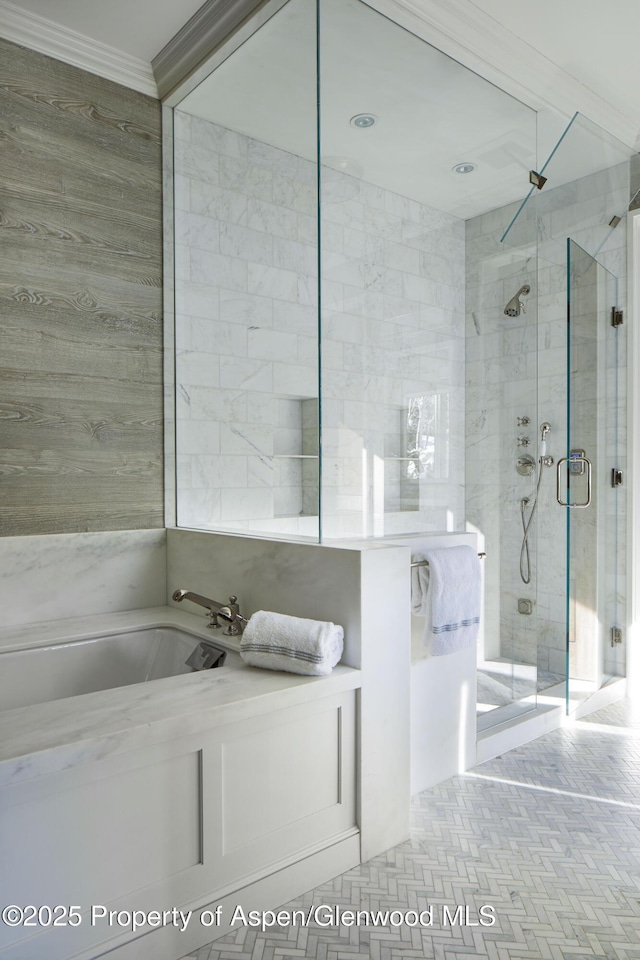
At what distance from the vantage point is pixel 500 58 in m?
2.54

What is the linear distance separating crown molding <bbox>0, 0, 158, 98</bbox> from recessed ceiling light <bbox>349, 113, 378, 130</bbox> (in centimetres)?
106

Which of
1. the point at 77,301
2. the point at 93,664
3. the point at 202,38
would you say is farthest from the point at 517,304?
the point at 93,664

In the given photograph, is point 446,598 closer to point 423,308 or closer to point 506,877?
point 506,877

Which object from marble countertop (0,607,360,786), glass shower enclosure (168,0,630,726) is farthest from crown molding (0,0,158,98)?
marble countertop (0,607,360,786)

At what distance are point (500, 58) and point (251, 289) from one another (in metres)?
1.36

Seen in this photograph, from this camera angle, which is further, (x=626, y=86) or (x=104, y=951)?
(x=626, y=86)

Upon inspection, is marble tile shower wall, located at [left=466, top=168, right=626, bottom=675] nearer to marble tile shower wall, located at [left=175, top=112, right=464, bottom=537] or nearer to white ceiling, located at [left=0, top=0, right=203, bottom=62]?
marble tile shower wall, located at [left=175, top=112, right=464, bottom=537]

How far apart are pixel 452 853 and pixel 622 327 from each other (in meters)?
2.64

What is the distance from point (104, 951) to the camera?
52.2 inches

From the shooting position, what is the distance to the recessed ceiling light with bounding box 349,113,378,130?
221 centimetres

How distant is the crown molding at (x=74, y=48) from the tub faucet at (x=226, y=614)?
213 centimetres

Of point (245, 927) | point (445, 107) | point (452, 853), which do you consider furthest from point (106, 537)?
point (445, 107)

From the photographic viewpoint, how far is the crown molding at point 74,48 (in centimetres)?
232

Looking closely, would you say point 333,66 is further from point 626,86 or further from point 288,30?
point 626,86
